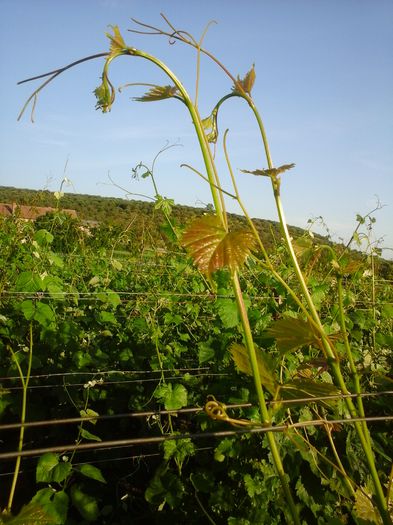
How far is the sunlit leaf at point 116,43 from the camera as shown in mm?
785

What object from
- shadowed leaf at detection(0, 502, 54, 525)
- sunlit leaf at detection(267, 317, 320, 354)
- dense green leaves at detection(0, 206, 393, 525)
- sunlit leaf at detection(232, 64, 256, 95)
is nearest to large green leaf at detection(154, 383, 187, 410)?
dense green leaves at detection(0, 206, 393, 525)

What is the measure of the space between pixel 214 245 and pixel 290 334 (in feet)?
1.03

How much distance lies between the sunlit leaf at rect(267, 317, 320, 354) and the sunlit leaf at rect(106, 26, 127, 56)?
69cm

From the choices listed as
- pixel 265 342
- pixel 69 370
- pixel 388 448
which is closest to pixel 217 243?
pixel 265 342

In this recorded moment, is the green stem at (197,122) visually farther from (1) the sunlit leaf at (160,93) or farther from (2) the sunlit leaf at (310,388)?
(2) the sunlit leaf at (310,388)

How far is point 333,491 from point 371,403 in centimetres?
63

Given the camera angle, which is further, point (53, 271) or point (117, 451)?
point (53, 271)

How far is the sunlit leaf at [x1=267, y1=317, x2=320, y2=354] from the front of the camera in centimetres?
93

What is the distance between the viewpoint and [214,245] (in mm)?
792

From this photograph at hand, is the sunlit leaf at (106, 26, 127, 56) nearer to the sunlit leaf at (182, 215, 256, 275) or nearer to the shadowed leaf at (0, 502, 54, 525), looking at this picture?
the sunlit leaf at (182, 215, 256, 275)

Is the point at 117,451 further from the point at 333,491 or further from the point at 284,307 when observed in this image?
the point at 284,307

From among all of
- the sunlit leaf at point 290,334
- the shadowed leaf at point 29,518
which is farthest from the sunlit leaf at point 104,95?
the shadowed leaf at point 29,518

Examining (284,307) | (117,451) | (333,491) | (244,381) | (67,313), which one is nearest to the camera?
(333,491)

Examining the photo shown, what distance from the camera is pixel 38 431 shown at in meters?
2.25
